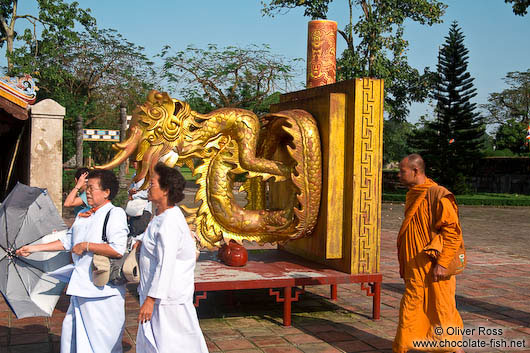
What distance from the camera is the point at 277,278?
465cm

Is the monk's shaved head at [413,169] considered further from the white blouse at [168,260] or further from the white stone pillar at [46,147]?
the white stone pillar at [46,147]

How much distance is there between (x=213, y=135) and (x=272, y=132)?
0.67 meters

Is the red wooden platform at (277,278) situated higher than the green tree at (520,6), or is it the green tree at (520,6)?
the green tree at (520,6)

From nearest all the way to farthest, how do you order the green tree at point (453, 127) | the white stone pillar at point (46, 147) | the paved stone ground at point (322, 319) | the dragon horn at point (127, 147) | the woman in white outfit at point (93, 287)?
the woman in white outfit at point (93, 287), the paved stone ground at point (322, 319), the dragon horn at point (127, 147), the white stone pillar at point (46, 147), the green tree at point (453, 127)

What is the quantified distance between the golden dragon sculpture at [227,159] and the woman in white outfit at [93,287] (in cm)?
160

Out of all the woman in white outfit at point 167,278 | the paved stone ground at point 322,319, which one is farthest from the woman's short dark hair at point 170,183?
the paved stone ground at point 322,319

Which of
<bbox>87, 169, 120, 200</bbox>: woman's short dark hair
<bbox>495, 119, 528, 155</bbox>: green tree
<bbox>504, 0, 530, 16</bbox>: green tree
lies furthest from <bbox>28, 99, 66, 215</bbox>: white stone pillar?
<bbox>495, 119, 528, 155</bbox>: green tree

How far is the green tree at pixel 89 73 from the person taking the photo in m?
18.2

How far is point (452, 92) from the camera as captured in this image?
22.9 m

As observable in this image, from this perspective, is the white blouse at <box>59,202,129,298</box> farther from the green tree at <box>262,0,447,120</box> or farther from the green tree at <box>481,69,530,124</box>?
the green tree at <box>481,69,530,124</box>

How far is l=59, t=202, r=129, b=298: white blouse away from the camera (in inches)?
123

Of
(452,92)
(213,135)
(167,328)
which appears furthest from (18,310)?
(452,92)

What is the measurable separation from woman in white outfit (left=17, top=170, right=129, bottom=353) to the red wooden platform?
48.0 inches

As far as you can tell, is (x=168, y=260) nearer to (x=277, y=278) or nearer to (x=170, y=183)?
(x=170, y=183)
